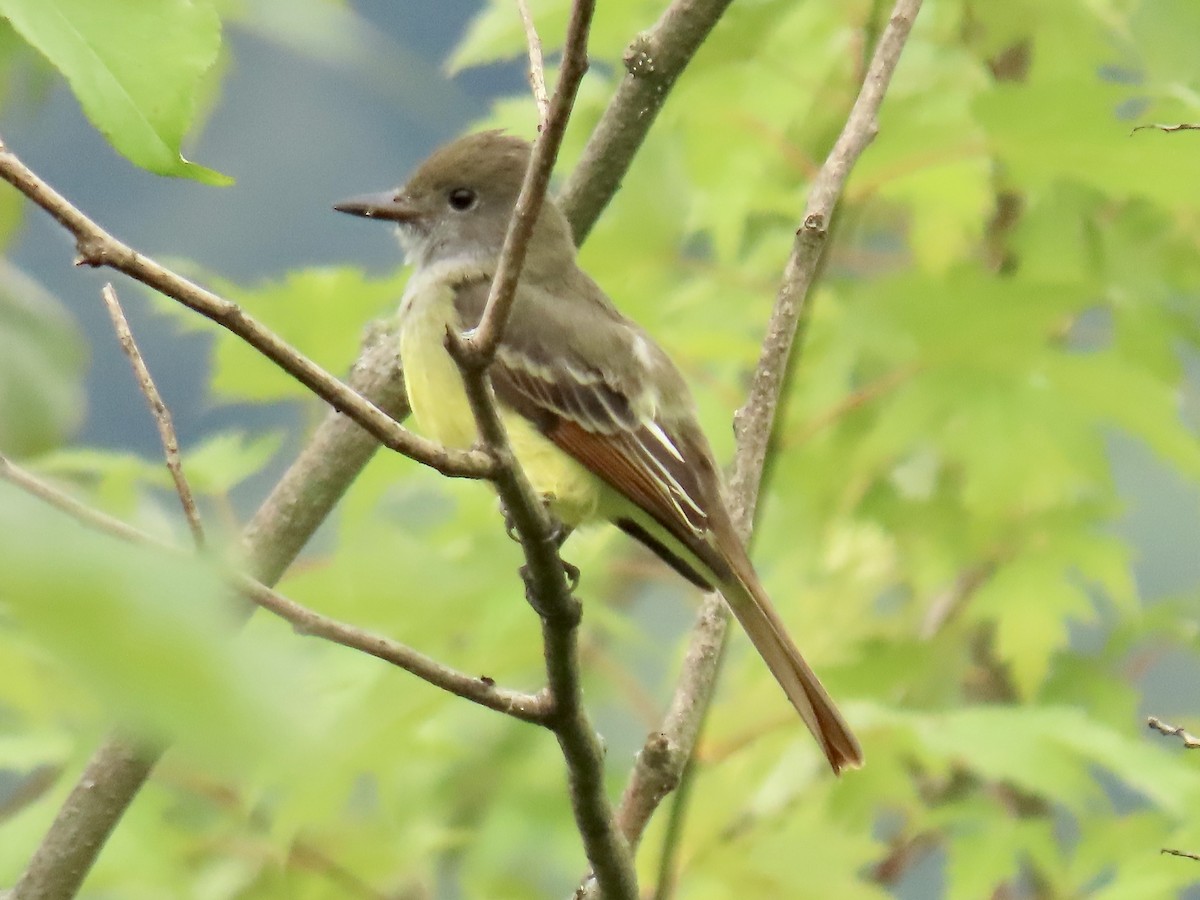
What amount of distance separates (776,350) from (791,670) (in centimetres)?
37

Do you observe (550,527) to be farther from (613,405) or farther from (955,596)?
(955,596)

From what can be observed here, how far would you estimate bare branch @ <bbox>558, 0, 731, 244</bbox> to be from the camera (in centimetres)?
173

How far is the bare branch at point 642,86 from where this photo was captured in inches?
67.9

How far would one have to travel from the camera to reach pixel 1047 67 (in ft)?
8.28

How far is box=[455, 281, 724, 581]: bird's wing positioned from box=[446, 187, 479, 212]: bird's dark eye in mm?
393

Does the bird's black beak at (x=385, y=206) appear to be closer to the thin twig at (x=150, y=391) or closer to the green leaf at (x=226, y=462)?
the green leaf at (x=226, y=462)

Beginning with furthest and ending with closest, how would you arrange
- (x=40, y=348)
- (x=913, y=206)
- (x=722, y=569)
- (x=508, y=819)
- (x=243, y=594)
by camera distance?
(x=913, y=206), (x=508, y=819), (x=722, y=569), (x=40, y=348), (x=243, y=594)

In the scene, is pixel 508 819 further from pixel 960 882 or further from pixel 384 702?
pixel 384 702

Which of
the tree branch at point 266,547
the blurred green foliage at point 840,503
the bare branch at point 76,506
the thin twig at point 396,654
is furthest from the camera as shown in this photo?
the blurred green foliage at point 840,503

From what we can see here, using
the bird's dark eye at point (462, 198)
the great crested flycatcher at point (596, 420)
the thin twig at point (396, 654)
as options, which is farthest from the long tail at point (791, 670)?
the bird's dark eye at point (462, 198)

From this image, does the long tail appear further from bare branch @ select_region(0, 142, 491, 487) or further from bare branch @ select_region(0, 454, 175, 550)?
bare branch @ select_region(0, 454, 175, 550)

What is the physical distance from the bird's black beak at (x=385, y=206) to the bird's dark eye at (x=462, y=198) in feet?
0.20

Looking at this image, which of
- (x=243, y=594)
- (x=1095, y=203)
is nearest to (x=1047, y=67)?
(x=1095, y=203)

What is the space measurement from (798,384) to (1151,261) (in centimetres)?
62
